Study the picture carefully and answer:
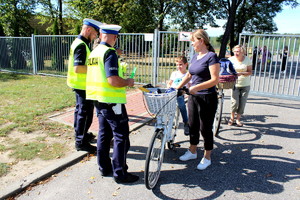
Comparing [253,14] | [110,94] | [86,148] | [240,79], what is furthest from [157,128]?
[253,14]

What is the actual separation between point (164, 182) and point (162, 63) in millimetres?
7063

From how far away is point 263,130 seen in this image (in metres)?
5.56

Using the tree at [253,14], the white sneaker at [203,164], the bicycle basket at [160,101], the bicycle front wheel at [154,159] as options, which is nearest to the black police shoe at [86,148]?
the bicycle front wheel at [154,159]

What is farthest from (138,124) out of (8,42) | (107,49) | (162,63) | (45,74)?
(8,42)

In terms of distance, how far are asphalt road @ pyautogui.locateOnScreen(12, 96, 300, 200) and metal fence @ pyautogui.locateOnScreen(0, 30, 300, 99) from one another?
12.2ft

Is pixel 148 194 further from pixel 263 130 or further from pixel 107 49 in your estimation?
pixel 263 130

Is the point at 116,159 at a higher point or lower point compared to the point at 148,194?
higher

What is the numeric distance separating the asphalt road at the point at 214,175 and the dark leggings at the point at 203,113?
55 cm

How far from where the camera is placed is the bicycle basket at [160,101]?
2.97 metres

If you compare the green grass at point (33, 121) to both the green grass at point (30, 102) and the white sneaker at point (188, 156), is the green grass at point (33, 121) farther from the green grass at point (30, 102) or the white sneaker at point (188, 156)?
the white sneaker at point (188, 156)

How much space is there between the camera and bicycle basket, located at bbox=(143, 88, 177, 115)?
9.73ft

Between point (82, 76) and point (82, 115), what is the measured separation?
653 mm

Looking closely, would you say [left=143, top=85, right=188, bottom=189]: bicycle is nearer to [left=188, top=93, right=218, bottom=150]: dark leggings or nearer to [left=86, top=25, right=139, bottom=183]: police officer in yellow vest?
[left=86, top=25, right=139, bottom=183]: police officer in yellow vest

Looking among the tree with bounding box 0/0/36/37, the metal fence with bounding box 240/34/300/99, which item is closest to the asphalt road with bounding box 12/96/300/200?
the metal fence with bounding box 240/34/300/99
